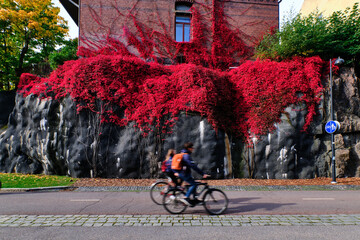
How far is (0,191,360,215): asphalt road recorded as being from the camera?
5.89m

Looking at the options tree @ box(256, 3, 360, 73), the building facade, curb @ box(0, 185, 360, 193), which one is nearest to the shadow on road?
curb @ box(0, 185, 360, 193)

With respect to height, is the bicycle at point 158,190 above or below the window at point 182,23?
below

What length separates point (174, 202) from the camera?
19.0ft

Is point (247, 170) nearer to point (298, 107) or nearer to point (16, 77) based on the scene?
point (298, 107)

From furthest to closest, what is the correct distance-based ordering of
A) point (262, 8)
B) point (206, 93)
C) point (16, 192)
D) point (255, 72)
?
point (262, 8) → point (255, 72) → point (206, 93) → point (16, 192)

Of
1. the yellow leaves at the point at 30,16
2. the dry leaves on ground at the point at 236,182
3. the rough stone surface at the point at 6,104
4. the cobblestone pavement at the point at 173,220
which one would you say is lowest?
the dry leaves on ground at the point at 236,182

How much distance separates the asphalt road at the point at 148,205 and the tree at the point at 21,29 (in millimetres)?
15221

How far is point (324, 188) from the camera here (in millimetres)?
9930

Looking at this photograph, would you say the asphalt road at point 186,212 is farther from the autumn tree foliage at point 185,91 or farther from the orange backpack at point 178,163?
the autumn tree foliage at point 185,91

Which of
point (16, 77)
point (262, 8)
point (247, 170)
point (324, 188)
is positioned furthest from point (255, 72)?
point (16, 77)

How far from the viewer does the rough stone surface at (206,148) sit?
12266 mm

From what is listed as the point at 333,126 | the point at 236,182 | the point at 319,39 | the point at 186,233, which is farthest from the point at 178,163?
the point at 319,39

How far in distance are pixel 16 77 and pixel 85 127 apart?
454 inches

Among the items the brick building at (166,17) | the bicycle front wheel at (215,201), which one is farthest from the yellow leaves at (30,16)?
the bicycle front wheel at (215,201)
